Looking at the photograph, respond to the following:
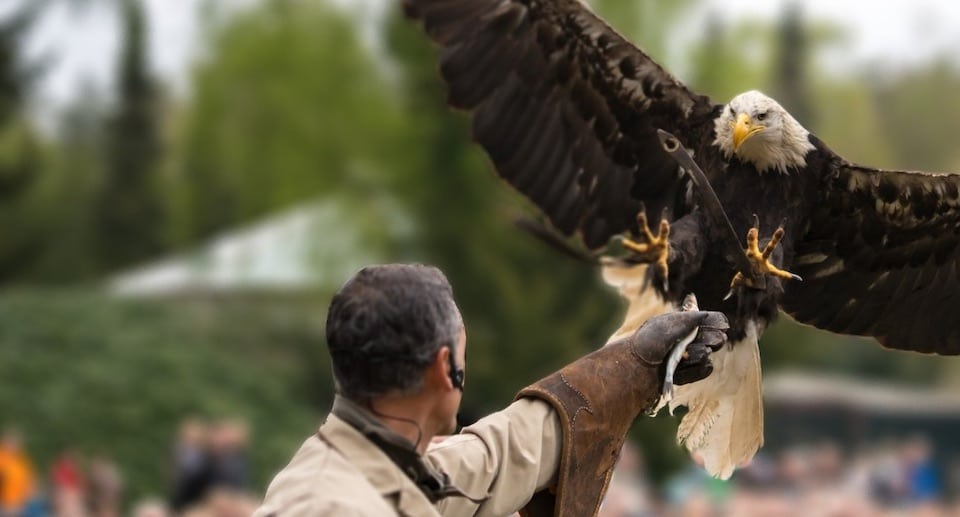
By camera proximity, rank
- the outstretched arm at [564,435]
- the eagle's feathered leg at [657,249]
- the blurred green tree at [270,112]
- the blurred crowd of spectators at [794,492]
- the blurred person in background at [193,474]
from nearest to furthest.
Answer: the outstretched arm at [564,435] → the eagle's feathered leg at [657,249] → the blurred crowd of spectators at [794,492] → the blurred person in background at [193,474] → the blurred green tree at [270,112]

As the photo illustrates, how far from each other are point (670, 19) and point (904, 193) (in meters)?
20.9

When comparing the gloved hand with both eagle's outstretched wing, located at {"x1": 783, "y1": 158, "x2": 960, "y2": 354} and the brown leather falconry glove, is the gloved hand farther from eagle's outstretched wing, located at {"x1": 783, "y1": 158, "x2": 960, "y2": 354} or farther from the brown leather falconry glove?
eagle's outstretched wing, located at {"x1": 783, "y1": 158, "x2": 960, "y2": 354}

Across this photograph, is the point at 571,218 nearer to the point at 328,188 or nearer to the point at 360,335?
the point at 360,335

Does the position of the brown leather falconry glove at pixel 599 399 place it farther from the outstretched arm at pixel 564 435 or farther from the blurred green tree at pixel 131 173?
the blurred green tree at pixel 131 173

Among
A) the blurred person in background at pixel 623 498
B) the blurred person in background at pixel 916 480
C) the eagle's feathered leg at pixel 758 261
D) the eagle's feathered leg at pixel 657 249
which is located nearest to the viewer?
the eagle's feathered leg at pixel 758 261

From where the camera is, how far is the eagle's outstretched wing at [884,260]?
14.7 feet

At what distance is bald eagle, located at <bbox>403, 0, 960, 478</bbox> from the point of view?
417 centimetres

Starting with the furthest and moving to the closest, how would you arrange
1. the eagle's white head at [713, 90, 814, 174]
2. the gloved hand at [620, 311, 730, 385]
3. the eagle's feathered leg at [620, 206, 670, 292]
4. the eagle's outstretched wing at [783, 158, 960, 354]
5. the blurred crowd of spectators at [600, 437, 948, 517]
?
1. the blurred crowd of spectators at [600, 437, 948, 517]
2. the eagle's outstretched wing at [783, 158, 960, 354]
3. the eagle's white head at [713, 90, 814, 174]
4. the eagle's feathered leg at [620, 206, 670, 292]
5. the gloved hand at [620, 311, 730, 385]

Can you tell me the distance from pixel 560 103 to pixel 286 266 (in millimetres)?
20769

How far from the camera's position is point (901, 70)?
43000 millimetres

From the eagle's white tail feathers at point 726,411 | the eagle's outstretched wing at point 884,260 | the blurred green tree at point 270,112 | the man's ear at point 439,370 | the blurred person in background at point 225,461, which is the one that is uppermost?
the blurred green tree at point 270,112

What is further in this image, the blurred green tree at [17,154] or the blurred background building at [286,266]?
the blurred green tree at [17,154]

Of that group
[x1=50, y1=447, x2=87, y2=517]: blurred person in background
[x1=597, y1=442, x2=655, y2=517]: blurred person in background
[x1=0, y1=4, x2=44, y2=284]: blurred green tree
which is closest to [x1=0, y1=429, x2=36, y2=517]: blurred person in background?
[x1=50, y1=447, x2=87, y2=517]: blurred person in background

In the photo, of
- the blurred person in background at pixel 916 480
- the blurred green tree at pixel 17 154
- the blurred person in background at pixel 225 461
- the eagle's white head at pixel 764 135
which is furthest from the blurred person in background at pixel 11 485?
the blurred green tree at pixel 17 154
